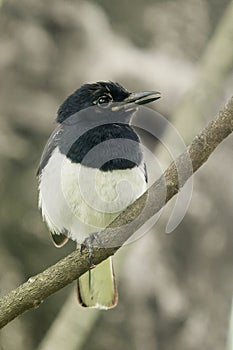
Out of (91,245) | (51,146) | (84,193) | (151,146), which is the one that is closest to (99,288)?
(84,193)

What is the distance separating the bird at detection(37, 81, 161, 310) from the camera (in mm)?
3650

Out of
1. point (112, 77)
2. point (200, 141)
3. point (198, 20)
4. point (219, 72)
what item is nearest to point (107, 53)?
point (112, 77)

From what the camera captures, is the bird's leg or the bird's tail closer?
the bird's leg

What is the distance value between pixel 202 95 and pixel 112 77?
2.80ft

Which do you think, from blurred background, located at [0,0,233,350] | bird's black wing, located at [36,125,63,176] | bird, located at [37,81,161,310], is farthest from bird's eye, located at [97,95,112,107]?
blurred background, located at [0,0,233,350]

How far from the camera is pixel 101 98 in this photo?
12.7 ft

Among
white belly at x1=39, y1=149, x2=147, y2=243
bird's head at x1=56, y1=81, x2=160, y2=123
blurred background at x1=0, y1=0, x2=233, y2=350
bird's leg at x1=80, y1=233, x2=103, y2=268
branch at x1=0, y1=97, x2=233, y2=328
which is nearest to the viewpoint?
branch at x1=0, y1=97, x2=233, y2=328

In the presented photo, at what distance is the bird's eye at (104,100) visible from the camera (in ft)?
12.7

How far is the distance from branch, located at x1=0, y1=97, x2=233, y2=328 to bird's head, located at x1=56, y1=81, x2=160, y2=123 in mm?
851

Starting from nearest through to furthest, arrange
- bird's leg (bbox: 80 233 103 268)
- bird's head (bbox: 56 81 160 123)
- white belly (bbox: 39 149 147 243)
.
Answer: bird's leg (bbox: 80 233 103 268) → white belly (bbox: 39 149 147 243) → bird's head (bbox: 56 81 160 123)

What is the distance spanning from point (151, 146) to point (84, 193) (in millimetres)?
831

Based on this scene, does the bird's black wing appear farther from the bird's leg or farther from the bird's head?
the bird's leg

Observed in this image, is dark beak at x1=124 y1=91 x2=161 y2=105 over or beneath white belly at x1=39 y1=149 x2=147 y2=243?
over

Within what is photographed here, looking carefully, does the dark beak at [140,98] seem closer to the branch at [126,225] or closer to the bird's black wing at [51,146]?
the bird's black wing at [51,146]
